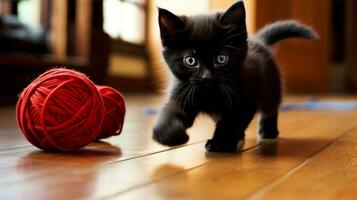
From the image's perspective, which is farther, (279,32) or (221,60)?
(279,32)

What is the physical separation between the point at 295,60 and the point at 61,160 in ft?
14.2

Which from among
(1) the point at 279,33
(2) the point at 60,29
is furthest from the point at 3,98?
(1) the point at 279,33

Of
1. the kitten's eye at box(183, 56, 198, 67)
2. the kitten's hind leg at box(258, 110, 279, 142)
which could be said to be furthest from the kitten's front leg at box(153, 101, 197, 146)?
the kitten's hind leg at box(258, 110, 279, 142)

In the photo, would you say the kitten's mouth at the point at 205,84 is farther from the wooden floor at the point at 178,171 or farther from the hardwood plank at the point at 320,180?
the hardwood plank at the point at 320,180

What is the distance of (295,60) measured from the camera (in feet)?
16.9

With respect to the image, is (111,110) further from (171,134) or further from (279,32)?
(279,32)

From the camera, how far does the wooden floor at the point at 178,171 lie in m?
0.76

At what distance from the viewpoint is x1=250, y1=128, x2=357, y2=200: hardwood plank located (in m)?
0.76

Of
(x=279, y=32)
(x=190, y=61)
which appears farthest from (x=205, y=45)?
(x=279, y=32)

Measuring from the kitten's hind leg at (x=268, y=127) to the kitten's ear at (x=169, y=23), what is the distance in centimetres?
48

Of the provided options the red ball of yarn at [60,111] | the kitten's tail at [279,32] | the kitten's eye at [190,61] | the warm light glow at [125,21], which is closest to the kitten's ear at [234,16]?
the kitten's eye at [190,61]

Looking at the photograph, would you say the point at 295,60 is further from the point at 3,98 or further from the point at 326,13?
the point at 3,98

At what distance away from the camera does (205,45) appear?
1146mm

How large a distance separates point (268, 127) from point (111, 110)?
0.49m
